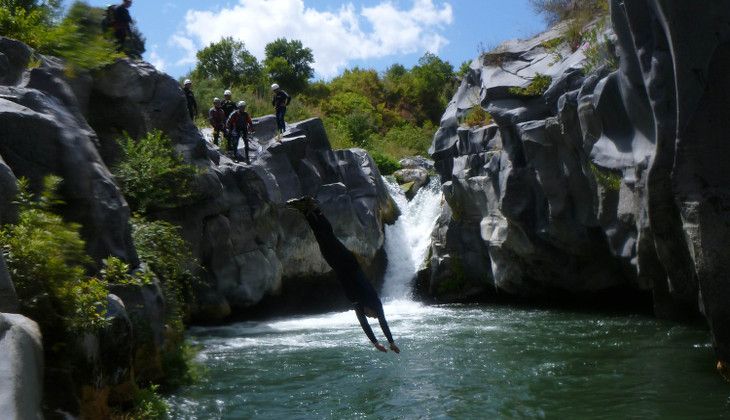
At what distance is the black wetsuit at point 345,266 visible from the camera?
7.00 meters

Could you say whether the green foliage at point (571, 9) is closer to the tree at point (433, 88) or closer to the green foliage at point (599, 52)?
the green foliage at point (599, 52)

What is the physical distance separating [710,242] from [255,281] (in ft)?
42.0

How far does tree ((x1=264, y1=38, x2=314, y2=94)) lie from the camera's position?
4772 cm

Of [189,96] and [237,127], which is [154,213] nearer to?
[237,127]

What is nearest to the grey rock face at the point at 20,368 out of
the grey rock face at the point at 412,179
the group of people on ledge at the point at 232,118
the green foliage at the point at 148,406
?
the green foliage at the point at 148,406

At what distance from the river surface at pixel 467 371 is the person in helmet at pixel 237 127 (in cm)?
540

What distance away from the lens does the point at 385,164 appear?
3591cm

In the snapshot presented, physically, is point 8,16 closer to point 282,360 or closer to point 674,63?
point 282,360

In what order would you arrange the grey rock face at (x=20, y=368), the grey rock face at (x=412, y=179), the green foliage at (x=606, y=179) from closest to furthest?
the grey rock face at (x=20, y=368)
the green foliage at (x=606, y=179)
the grey rock face at (x=412, y=179)

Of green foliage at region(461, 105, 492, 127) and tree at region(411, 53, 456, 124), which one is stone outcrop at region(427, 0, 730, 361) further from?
tree at region(411, 53, 456, 124)

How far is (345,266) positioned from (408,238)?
19292mm

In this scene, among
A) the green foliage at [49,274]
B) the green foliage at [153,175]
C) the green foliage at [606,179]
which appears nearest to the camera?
the green foliage at [49,274]

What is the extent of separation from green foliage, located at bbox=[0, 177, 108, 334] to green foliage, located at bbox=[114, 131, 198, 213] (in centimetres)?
733

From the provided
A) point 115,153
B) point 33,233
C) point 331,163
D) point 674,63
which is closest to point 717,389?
point 674,63
